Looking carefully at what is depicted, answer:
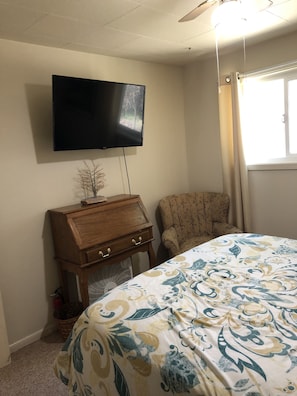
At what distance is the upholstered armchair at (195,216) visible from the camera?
334 cm

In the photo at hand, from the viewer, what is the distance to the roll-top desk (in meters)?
2.41

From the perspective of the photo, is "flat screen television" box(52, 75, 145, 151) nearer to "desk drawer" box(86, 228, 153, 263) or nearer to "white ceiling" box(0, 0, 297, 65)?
"white ceiling" box(0, 0, 297, 65)

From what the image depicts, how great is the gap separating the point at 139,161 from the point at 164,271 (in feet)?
5.59

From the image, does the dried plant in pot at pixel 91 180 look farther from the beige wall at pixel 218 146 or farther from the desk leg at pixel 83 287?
the beige wall at pixel 218 146

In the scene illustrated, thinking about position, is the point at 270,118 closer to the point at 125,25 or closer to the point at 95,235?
the point at 125,25

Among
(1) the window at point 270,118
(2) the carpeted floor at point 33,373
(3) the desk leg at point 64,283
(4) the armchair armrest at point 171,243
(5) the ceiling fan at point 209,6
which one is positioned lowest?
(2) the carpeted floor at point 33,373

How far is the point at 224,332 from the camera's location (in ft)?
4.01

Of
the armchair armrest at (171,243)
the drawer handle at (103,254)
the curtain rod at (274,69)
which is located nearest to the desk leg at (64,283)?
the drawer handle at (103,254)

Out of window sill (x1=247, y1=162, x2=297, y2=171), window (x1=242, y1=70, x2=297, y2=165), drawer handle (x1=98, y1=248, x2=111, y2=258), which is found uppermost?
window (x1=242, y1=70, x2=297, y2=165)

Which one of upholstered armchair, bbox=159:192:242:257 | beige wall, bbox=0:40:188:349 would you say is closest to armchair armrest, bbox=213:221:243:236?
upholstered armchair, bbox=159:192:242:257

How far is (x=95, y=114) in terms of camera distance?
263 centimetres

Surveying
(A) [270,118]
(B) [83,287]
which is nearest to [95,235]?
(B) [83,287]

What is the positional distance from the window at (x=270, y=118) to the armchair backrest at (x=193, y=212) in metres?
0.58

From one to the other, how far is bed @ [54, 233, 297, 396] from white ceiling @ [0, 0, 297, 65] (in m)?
1.67
